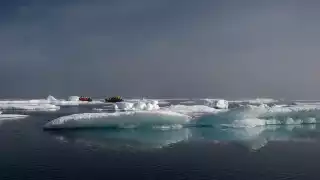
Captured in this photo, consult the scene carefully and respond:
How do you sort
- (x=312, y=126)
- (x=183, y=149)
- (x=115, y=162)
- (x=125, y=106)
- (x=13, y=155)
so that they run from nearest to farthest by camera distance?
(x=115, y=162) < (x=13, y=155) < (x=183, y=149) < (x=312, y=126) < (x=125, y=106)

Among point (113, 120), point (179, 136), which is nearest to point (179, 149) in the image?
point (179, 136)

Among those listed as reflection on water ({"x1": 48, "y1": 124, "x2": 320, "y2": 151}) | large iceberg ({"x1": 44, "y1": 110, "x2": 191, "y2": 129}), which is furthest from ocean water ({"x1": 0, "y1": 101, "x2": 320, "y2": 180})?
large iceberg ({"x1": 44, "y1": 110, "x2": 191, "y2": 129})

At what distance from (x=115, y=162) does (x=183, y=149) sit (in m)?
2.60

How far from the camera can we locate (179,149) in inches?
451

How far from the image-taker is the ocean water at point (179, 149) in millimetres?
8578

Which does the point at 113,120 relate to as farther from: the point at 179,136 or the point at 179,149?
the point at 179,149

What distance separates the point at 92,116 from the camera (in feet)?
49.5

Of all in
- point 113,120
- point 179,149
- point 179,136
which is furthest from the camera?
point 113,120

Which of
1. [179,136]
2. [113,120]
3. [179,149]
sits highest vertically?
[113,120]

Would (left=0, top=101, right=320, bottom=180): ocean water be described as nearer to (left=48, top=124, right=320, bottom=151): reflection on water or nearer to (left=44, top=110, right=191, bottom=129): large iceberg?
(left=48, top=124, right=320, bottom=151): reflection on water

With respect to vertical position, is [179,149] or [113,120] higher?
[113,120]

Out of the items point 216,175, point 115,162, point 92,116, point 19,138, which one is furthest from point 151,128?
point 216,175

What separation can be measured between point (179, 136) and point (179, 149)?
8.60ft

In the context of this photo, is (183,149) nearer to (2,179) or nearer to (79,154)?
(79,154)
